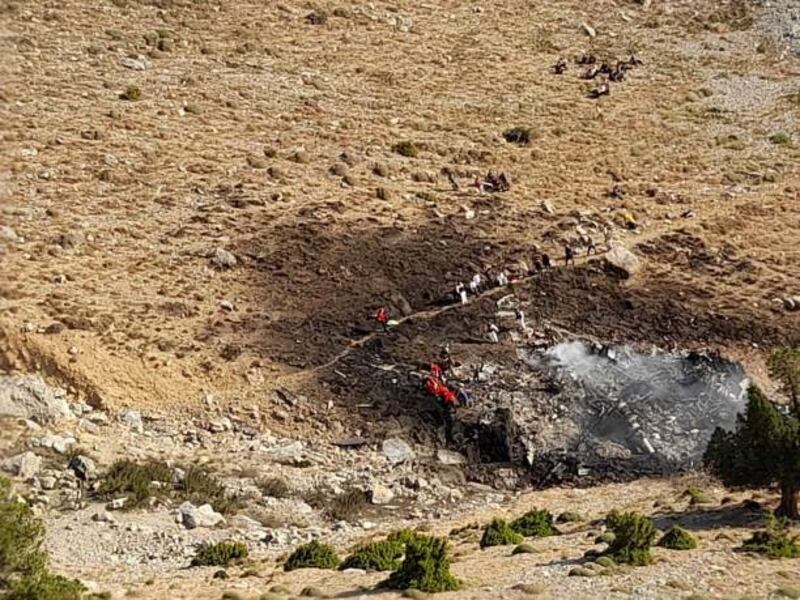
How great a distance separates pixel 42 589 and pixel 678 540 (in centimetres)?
1204

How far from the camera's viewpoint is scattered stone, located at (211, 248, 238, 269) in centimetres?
3494

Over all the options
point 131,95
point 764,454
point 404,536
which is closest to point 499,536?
point 404,536

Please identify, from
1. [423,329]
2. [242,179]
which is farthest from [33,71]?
[423,329]

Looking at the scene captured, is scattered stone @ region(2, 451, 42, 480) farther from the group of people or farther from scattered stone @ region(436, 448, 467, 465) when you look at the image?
the group of people

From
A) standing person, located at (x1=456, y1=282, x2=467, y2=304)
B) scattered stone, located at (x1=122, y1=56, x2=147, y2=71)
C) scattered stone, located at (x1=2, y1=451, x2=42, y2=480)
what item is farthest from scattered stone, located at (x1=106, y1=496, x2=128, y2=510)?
scattered stone, located at (x1=122, y1=56, x2=147, y2=71)

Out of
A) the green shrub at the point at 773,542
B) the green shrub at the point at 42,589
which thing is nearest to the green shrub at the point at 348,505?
the green shrub at the point at 42,589

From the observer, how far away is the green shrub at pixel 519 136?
47.0 m

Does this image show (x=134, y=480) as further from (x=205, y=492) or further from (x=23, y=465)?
(x=23, y=465)

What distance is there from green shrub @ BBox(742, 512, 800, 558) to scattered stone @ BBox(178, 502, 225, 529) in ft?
37.5

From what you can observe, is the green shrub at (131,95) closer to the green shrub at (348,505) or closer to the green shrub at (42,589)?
the green shrub at (348,505)

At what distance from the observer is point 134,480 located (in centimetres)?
2514

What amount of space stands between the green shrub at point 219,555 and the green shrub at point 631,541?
7.61 meters

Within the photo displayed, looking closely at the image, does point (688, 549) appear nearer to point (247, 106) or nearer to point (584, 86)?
point (247, 106)

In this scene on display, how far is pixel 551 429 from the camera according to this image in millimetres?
29344
